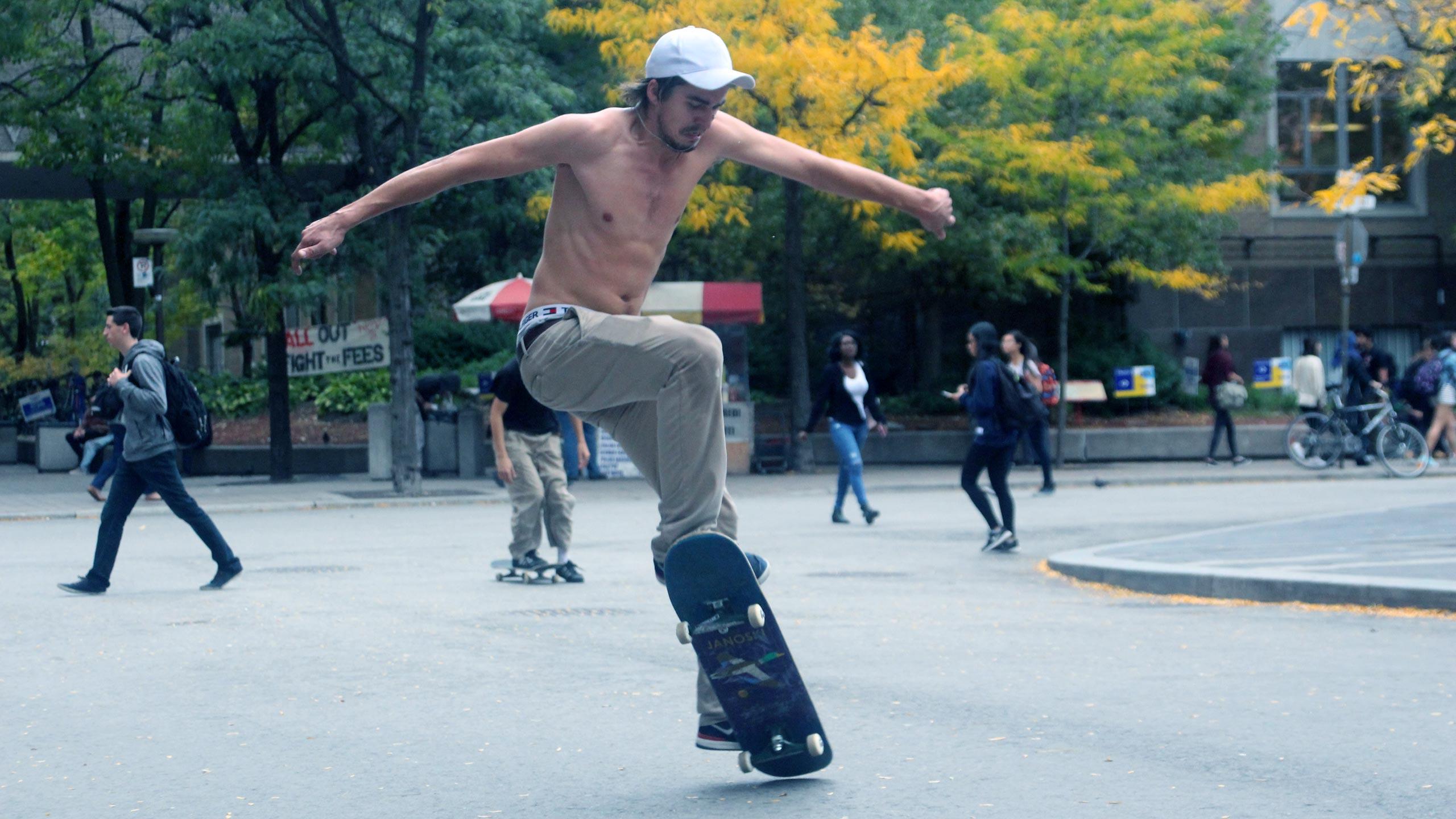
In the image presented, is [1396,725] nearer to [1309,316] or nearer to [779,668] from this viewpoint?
[779,668]

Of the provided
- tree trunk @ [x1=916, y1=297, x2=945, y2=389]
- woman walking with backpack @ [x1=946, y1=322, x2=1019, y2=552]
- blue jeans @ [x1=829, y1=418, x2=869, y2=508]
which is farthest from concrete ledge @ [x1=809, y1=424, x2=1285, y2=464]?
woman walking with backpack @ [x1=946, y1=322, x2=1019, y2=552]

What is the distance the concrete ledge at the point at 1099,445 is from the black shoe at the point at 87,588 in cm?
1628

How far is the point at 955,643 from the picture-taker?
7.70 metres

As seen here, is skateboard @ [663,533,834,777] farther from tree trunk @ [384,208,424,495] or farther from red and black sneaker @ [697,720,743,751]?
tree trunk @ [384,208,424,495]

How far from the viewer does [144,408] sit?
9.97m

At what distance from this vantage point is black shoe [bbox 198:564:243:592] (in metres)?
10.2

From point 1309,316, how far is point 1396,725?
27.8 meters

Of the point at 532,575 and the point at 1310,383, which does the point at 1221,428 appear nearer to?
the point at 1310,383

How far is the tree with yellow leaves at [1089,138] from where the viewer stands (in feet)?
75.9

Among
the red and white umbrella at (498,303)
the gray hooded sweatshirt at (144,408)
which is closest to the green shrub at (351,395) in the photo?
the red and white umbrella at (498,303)

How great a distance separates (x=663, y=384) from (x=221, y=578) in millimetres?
6554

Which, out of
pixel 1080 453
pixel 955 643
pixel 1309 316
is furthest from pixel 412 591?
pixel 1309 316

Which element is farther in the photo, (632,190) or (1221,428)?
(1221,428)

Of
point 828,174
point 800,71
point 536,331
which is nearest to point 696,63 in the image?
point 828,174
